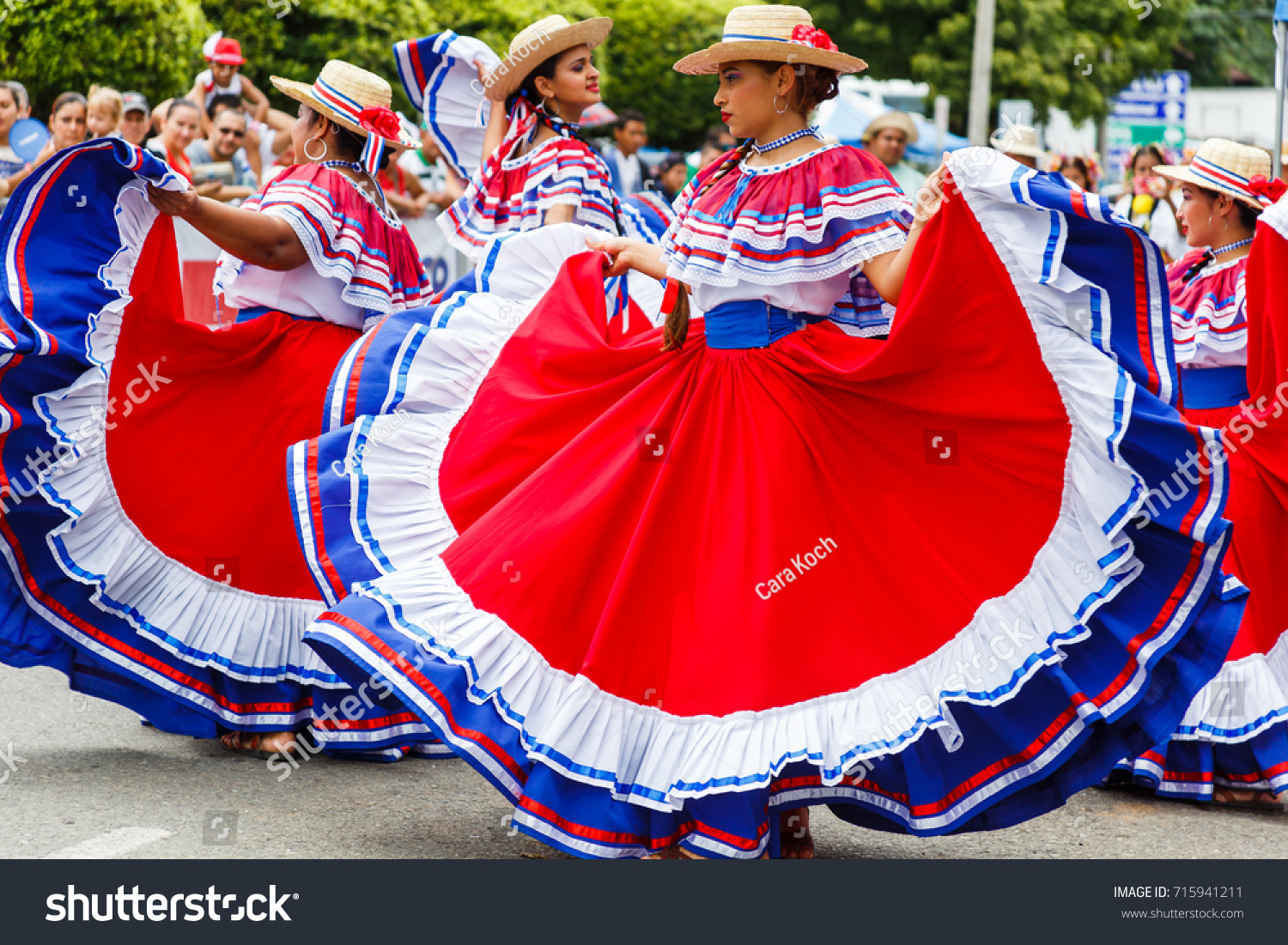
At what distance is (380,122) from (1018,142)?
12.6 ft

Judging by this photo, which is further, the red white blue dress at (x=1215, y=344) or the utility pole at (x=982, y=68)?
the utility pole at (x=982, y=68)

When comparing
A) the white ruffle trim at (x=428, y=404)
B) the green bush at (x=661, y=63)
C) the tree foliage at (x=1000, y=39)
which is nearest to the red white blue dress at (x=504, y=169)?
the white ruffle trim at (x=428, y=404)

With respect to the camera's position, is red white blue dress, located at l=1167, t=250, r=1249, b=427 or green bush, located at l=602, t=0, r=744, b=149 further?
green bush, located at l=602, t=0, r=744, b=149

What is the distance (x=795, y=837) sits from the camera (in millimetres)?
3656

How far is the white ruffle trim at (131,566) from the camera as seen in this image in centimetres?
420

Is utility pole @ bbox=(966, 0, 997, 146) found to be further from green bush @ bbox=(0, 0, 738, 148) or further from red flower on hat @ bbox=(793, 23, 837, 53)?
red flower on hat @ bbox=(793, 23, 837, 53)

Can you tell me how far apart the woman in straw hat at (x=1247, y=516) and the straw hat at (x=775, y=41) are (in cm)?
154

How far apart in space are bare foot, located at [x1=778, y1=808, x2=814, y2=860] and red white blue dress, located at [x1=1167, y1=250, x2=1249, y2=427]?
74.2 inches

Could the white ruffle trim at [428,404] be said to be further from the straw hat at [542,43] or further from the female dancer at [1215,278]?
the female dancer at [1215,278]

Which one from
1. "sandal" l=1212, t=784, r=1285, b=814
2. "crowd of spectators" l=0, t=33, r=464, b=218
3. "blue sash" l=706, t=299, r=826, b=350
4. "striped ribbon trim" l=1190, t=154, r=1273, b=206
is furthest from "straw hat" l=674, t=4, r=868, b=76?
"crowd of spectators" l=0, t=33, r=464, b=218

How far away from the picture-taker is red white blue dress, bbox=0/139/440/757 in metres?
4.15

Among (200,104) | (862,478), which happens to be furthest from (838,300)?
(200,104)

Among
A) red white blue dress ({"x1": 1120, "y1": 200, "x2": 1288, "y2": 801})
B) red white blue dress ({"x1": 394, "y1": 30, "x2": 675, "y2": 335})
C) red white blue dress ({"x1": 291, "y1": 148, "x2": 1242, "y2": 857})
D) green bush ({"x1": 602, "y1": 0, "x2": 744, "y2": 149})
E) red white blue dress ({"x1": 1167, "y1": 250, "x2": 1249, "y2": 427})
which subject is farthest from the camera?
green bush ({"x1": 602, "y1": 0, "x2": 744, "y2": 149})

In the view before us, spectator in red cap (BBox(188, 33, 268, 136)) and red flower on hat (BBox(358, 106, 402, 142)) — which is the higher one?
red flower on hat (BBox(358, 106, 402, 142))
